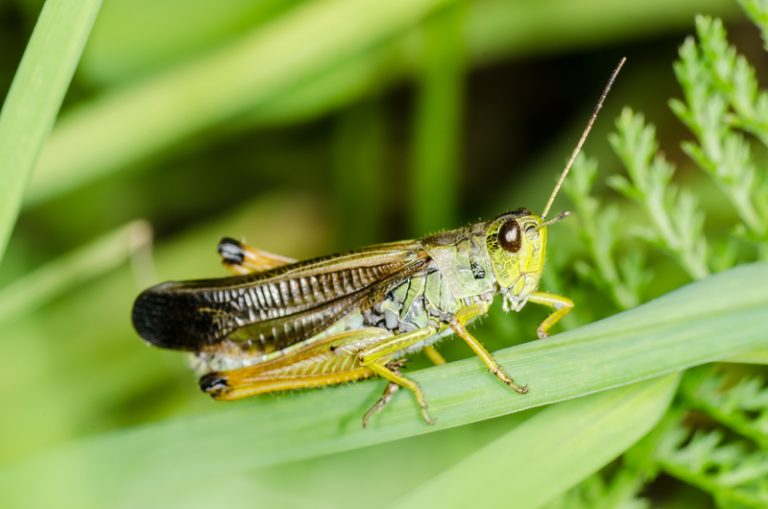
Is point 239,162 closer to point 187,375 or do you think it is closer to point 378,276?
point 187,375

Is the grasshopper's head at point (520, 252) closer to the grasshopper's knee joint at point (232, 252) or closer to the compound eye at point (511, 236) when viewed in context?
the compound eye at point (511, 236)

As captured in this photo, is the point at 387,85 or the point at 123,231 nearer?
the point at 123,231

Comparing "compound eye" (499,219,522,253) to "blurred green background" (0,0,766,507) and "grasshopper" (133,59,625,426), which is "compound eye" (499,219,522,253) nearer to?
"grasshopper" (133,59,625,426)

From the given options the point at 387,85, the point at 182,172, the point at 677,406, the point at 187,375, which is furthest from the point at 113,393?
the point at 677,406

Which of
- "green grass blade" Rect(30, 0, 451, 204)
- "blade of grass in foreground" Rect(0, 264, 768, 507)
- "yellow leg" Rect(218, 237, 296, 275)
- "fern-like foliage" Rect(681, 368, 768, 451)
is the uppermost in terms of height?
"green grass blade" Rect(30, 0, 451, 204)

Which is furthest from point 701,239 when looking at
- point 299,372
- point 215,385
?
point 215,385

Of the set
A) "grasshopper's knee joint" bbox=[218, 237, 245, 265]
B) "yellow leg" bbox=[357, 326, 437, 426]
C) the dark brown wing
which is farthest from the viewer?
"grasshopper's knee joint" bbox=[218, 237, 245, 265]

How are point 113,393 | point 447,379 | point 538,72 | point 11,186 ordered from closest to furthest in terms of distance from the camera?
point 11,186, point 447,379, point 113,393, point 538,72

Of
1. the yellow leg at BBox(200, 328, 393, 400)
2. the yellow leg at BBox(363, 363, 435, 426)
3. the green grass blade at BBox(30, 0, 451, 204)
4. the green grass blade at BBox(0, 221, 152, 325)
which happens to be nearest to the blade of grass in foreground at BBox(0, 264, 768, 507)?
the yellow leg at BBox(363, 363, 435, 426)
